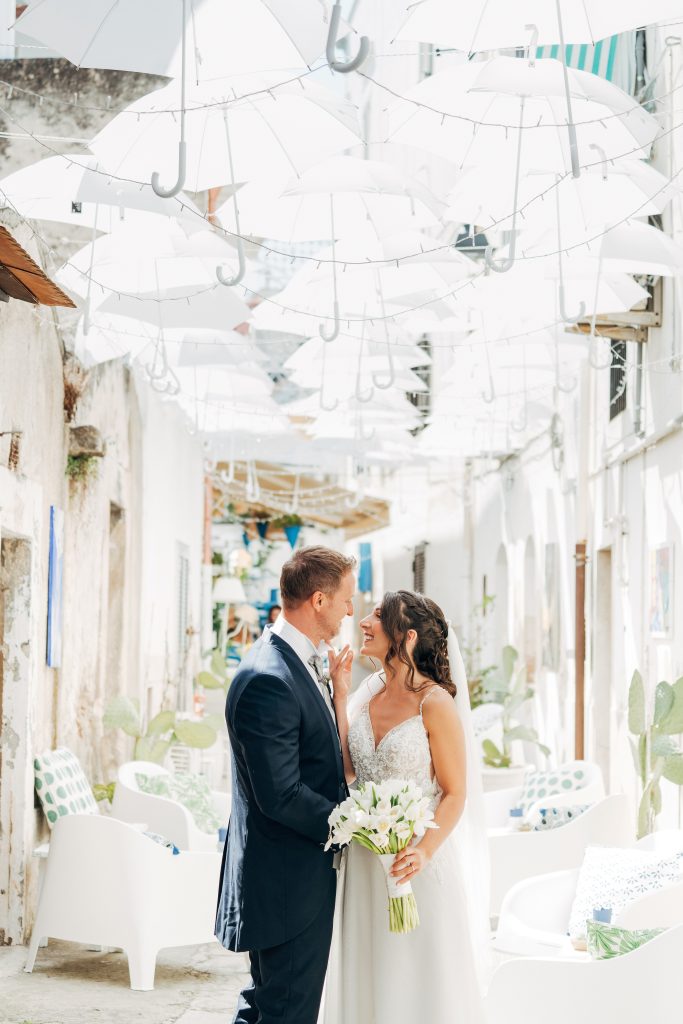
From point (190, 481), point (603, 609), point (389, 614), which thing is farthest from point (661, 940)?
point (190, 481)

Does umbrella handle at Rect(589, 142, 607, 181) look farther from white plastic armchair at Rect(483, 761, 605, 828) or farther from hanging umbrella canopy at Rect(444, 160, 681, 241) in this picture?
white plastic armchair at Rect(483, 761, 605, 828)

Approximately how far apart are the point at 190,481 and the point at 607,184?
29.7 feet

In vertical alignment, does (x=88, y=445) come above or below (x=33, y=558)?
above

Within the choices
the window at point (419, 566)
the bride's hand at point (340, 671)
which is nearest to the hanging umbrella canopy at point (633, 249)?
the bride's hand at point (340, 671)

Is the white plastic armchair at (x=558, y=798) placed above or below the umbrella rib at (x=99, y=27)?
below

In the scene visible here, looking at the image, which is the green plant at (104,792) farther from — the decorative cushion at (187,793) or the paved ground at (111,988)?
the paved ground at (111,988)

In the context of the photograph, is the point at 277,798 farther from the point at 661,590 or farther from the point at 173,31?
the point at 661,590

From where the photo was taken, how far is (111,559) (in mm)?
9688

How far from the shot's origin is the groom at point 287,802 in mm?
3465

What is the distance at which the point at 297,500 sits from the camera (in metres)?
17.1

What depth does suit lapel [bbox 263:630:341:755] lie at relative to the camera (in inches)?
142

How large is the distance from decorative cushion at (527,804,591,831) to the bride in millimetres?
2884

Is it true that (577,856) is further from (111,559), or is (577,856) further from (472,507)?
(472,507)

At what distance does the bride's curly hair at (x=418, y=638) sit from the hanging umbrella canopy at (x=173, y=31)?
1835mm
